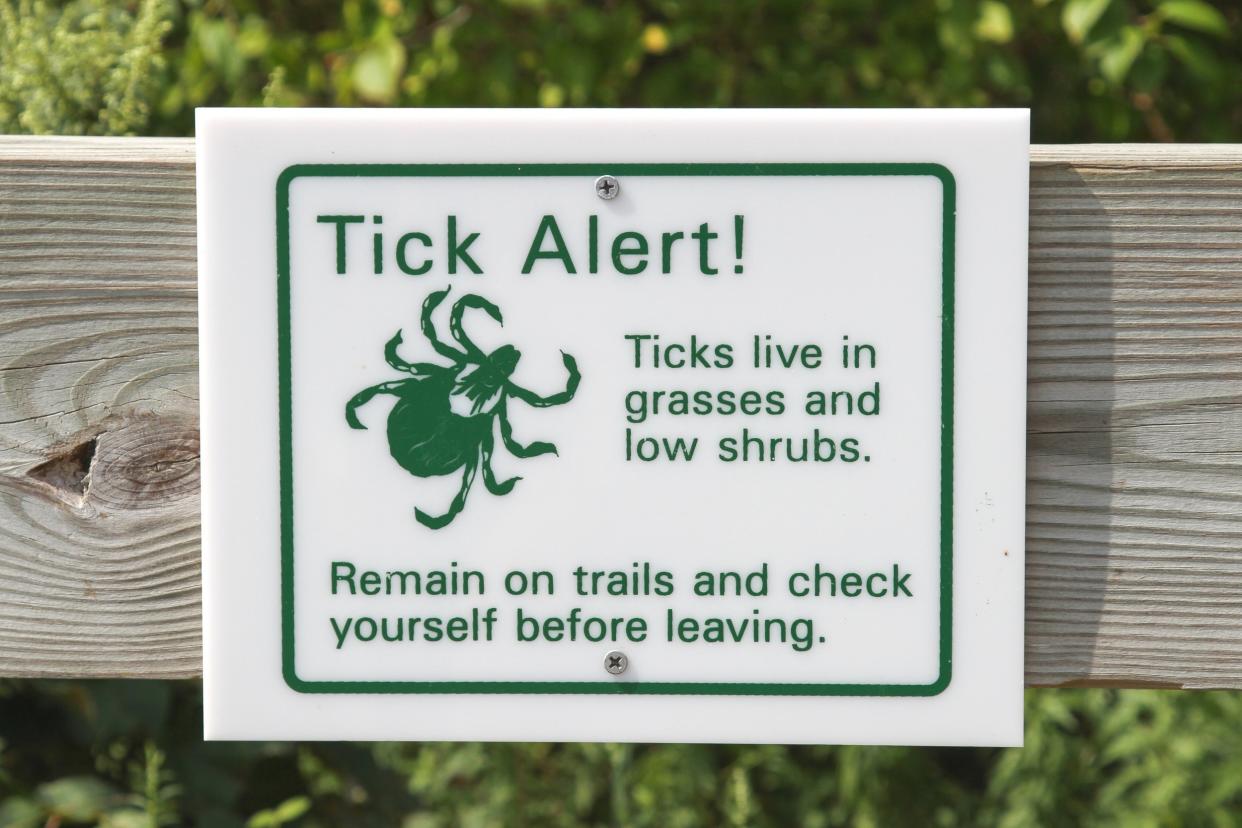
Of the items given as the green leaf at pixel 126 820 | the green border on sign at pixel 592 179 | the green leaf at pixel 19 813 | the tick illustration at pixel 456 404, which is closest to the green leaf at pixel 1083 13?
the green border on sign at pixel 592 179

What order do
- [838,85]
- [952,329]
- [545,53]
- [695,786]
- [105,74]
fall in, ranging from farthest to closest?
[695,786] < [838,85] < [545,53] < [105,74] < [952,329]

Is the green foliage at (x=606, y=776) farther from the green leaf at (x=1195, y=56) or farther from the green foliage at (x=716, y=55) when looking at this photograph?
the green leaf at (x=1195, y=56)

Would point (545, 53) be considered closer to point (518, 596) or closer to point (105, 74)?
point (105, 74)

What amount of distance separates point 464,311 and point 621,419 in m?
0.17

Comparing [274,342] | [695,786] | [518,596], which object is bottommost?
[695,786]

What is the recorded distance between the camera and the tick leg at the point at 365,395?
1.12 metres

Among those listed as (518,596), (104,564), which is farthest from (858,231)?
(104,564)

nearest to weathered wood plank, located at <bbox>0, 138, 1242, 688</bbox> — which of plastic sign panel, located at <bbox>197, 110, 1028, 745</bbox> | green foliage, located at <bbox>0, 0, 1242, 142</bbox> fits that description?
plastic sign panel, located at <bbox>197, 110, 1028, 745</bbox>

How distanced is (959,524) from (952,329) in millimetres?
172

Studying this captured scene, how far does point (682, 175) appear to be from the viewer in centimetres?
110

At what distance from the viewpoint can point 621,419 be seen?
1109 millimetres

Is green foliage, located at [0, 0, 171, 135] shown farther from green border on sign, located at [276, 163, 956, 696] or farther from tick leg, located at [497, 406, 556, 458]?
tick leg, located at [497, 406, 556, 458]

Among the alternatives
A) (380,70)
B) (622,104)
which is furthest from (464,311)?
(622,104)

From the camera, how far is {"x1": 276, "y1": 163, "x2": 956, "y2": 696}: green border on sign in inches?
43.1
